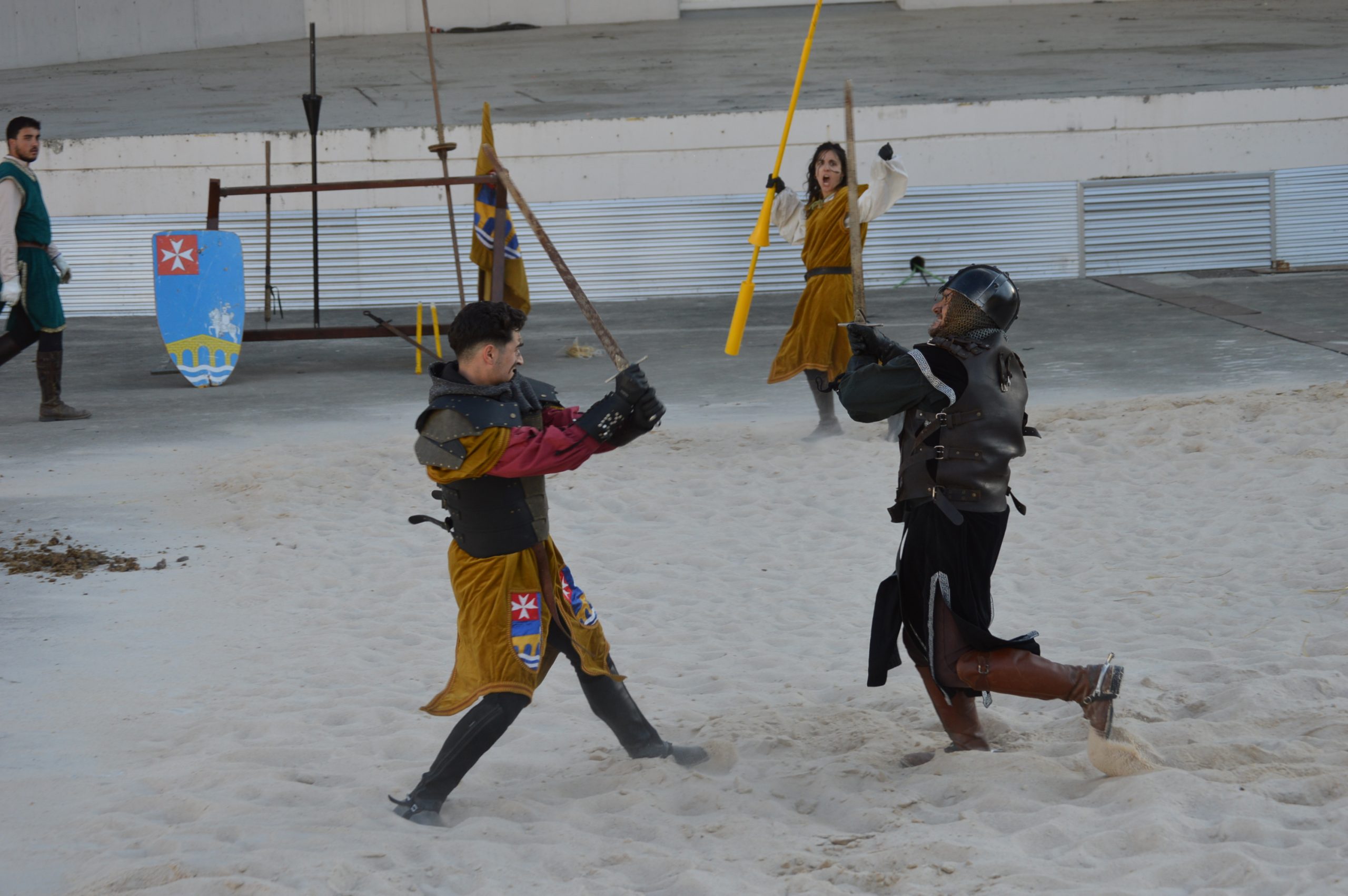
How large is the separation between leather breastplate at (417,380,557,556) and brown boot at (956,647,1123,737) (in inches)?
46.5

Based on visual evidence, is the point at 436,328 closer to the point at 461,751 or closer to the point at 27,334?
the point at 27,334

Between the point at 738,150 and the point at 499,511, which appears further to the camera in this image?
the point at 738,150

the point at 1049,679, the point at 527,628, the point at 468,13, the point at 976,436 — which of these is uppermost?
the point at 468,13

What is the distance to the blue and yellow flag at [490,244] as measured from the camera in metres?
9.05

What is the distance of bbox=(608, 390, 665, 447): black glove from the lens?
316 centimetres

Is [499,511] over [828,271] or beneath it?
beneath

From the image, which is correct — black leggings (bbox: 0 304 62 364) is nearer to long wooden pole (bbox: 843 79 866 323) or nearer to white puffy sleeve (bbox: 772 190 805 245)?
white puffy sleeve (bbox: 772 190 805 245)

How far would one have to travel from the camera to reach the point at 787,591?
5367 mm

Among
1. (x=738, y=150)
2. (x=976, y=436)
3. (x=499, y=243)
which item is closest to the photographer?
(x=976, y=436)

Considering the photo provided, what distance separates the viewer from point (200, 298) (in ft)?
28.8

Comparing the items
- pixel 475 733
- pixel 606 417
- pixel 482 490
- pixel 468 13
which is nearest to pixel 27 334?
pixel 482 490

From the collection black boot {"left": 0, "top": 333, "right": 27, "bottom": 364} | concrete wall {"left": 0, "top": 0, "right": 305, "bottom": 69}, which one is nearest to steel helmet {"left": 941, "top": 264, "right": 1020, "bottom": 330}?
black boot {"left": 0, "top": 333, "right": 27, "bottom": 364}

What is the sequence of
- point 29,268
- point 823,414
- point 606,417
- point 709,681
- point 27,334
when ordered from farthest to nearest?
point 27,334 → point 29,268 → point 823,414 → point 709,681 → point 606,417

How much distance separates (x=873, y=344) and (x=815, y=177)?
12.9 feet
